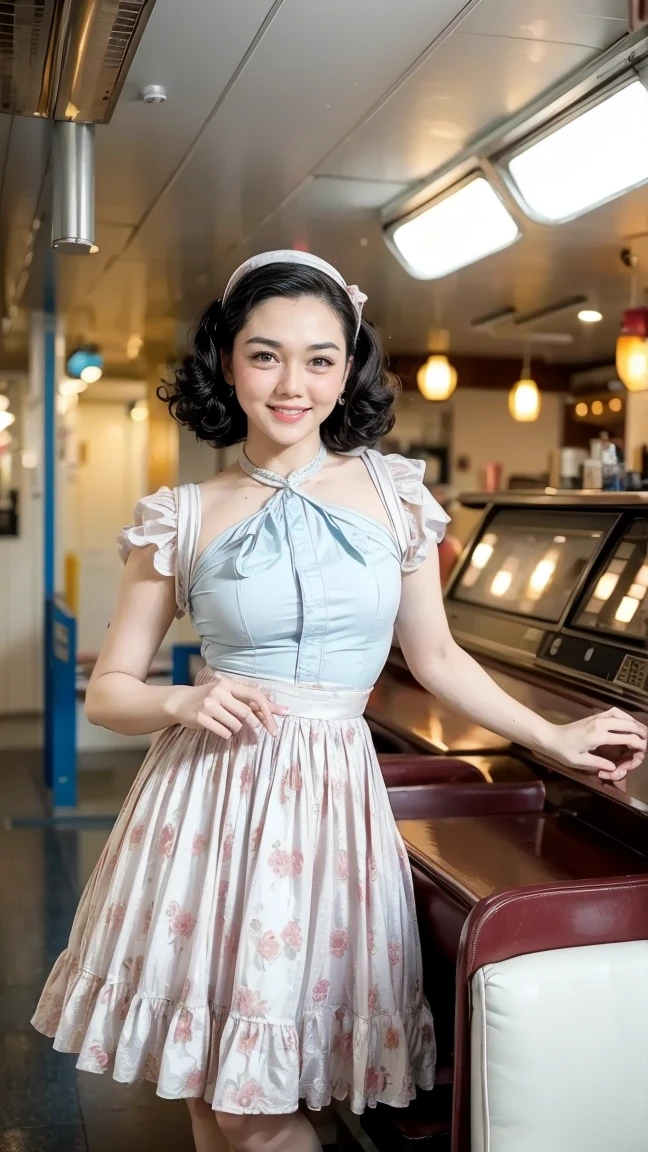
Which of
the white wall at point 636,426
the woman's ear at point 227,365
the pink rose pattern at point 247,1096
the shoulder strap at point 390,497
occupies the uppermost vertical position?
the white wall at point 636,426

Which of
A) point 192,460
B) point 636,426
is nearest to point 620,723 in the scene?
point 636,426

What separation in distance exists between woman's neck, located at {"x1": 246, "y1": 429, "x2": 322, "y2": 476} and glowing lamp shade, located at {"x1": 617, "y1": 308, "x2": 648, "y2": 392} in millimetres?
4066

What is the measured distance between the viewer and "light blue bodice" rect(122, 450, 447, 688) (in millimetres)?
1763

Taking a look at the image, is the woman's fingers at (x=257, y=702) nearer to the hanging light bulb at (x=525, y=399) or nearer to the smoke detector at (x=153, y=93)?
the smoke detector at (x=153, y=93)

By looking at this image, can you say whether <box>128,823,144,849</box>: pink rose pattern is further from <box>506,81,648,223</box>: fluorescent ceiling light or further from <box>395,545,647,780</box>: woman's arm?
<box>506,81,648,223</box>: fluorescent ceiling light

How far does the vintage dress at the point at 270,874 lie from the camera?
67.2 inches

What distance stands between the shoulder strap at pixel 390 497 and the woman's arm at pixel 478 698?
0.07 m

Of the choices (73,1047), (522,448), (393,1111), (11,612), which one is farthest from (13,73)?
(522,448)

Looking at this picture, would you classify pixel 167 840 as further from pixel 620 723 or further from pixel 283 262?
pixel 283 262

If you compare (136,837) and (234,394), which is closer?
(136,837)

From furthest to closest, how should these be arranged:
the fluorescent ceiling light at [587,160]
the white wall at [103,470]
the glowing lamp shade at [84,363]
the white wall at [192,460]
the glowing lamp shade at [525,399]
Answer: the white wall at [103,470] < the white wall at [192,460] < the glowing lamp shade at [84,363] < the glowing lamp shade at [525,399] < the fluorescent ceiling light at [587,160]

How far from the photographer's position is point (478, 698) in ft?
6.40

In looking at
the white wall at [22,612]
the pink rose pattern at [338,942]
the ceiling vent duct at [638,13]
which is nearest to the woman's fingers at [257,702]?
the pink rose pattern at [338,942]

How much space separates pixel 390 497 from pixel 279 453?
7.8 inches
